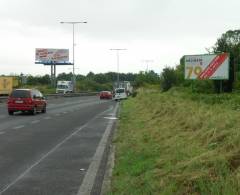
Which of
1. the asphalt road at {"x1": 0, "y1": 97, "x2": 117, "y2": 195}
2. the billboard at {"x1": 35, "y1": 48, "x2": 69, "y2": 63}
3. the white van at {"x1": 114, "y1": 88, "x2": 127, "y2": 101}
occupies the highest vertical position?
the billboard at {"x1": 35, "y1": 48, "x2": 69, "y2": 63}

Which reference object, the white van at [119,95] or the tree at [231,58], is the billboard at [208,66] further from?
the white van at [119,95]

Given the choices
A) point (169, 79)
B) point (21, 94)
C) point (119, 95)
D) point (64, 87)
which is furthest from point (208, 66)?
point (64, 87)

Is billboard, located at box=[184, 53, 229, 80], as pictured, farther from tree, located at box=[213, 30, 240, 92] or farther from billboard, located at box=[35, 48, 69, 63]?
billboard, located at box=[35, 48, 69, 63]

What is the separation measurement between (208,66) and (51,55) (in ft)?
342

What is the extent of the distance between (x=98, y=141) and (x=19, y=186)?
8.84 m

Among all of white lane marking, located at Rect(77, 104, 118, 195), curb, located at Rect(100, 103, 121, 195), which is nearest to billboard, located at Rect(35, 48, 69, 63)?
white lane marking, located at Rect(77, 104, 118, 195)

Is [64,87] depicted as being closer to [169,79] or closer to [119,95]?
[119,95]

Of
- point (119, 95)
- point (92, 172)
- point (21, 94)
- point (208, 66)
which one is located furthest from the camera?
point (119, 95)

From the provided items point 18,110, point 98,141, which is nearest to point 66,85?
point 18,110

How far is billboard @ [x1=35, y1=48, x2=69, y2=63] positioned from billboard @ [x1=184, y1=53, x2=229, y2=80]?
101 m

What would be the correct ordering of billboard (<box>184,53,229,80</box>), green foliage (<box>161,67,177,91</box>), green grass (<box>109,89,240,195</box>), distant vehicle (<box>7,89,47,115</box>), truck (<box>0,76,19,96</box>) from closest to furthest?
green grass (<box>109,89,240,195</box>), billboard (<box>184,53,229,80</box>), distant vehicle (<box>7,89,47,115</box>), green foliage (<box>161,67,177,91</box>), truck (<box>0,76,19,96</box>)

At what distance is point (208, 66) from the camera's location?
3484cm

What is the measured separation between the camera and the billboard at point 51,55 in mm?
136750

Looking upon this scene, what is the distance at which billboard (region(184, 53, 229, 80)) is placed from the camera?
108 ft
